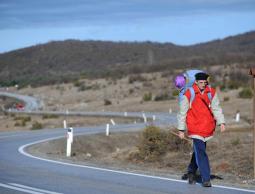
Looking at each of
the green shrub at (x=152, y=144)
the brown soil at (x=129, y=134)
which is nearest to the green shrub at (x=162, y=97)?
the brown soil at (x=129, y=134)

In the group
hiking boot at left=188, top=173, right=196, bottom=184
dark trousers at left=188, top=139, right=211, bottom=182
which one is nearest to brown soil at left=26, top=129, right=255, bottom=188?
hiking boot at left=188, top=173, right=196, bottom=184

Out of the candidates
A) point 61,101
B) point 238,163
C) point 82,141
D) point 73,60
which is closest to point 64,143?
point 82,141

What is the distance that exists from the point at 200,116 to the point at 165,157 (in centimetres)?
1025

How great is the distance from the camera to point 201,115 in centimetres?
A: 1218

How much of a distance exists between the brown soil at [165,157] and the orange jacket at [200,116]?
1.37 m

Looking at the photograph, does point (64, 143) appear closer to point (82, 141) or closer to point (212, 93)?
point (82, 141)

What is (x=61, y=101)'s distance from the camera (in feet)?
305

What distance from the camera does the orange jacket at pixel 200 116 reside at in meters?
12.2

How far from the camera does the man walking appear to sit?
12.2 meters

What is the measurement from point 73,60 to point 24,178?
18507 centimetres

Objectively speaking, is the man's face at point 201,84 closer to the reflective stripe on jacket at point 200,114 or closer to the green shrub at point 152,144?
the reflective stripe on jacket at point 200,114

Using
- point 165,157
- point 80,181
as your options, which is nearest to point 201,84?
point 80,181

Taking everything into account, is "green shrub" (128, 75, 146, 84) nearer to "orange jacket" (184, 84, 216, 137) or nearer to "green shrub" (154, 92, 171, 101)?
"green shrub" (154, 92, 171, 101)

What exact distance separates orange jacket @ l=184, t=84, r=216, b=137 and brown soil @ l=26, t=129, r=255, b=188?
1.37 meters
